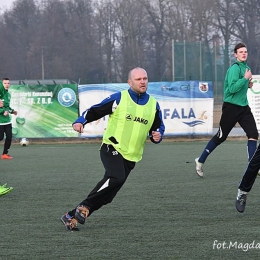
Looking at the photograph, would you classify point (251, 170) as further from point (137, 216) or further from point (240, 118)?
point (240, 118)

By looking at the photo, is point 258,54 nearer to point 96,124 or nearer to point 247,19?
point 247,19

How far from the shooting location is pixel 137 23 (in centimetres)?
6600

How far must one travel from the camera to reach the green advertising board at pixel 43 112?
2223 centimetres

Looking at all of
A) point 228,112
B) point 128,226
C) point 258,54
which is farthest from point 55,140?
point 258,54

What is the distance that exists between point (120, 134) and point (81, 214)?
2.75 ft

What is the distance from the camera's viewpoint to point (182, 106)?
21.6 metres

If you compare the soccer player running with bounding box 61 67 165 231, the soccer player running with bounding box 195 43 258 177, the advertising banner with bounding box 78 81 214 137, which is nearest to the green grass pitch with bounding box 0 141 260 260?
the soccer player running with bounding box 61 67 165 231

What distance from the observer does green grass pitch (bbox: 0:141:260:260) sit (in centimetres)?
607

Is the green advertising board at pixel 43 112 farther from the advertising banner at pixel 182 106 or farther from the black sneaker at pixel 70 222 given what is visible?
the black sneaker at pixel 70 222
